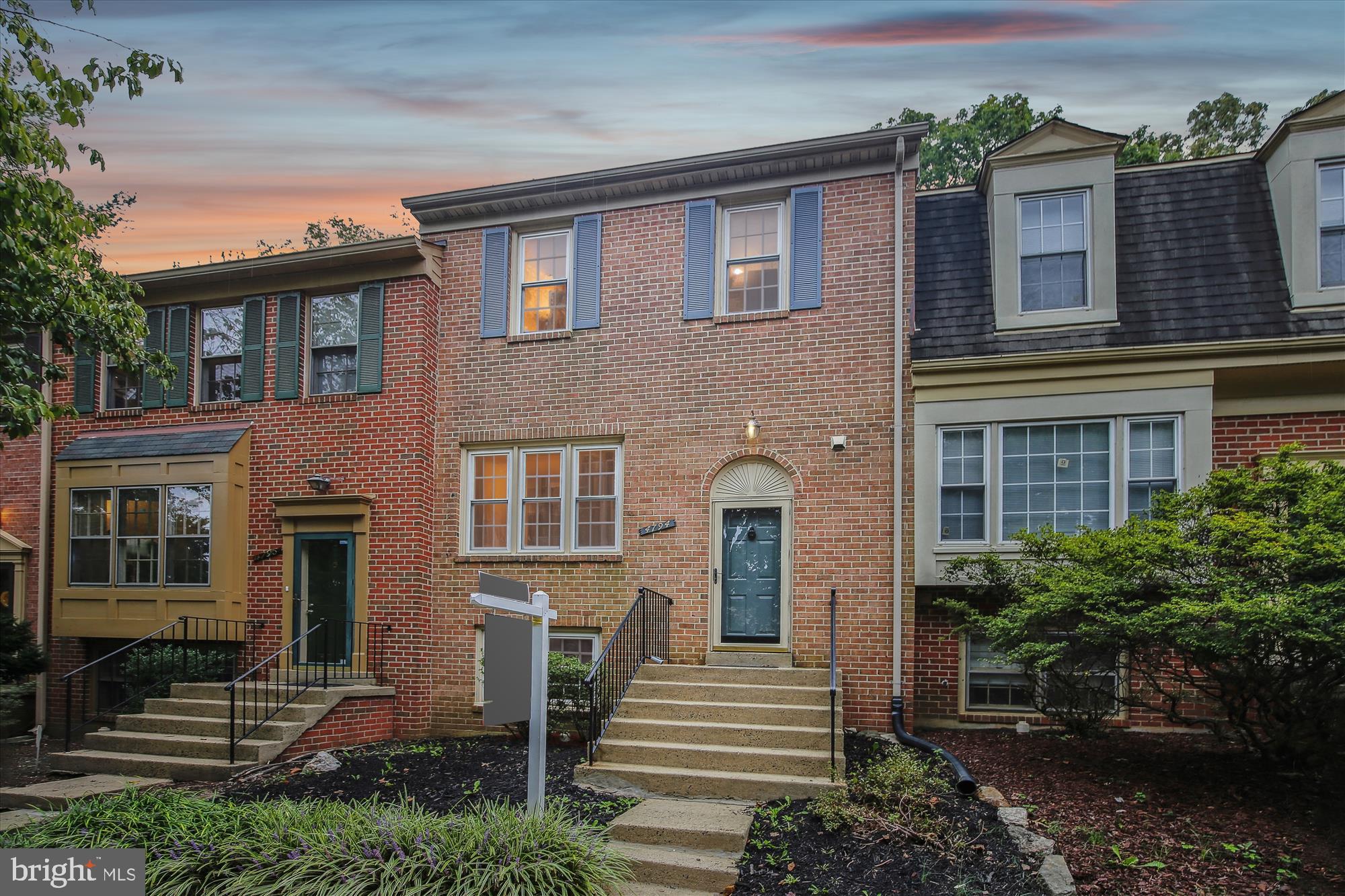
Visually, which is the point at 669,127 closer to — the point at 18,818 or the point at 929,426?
the point at 929,426

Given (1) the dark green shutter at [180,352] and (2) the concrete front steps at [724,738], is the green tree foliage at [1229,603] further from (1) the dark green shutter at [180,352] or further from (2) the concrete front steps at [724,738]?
(1) the dark green shutter at [180,352]

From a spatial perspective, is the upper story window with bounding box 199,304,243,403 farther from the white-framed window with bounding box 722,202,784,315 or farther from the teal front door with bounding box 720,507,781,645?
the teal front door with bounding box 720,507,781,645

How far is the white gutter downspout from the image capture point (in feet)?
30.9

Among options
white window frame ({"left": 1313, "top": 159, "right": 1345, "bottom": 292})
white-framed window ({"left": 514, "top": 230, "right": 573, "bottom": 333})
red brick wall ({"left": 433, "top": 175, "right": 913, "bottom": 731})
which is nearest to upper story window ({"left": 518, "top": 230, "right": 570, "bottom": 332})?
white-framed window ({"left": 514, "top": 230, "right": 573, "bottom": 333})

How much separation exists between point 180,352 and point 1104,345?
12.6 meters

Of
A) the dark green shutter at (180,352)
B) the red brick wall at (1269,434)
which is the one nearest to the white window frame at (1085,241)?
the red brick wall at (1269,434)

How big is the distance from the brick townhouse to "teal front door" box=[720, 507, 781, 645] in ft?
5.43

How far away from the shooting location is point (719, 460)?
10.3 meters

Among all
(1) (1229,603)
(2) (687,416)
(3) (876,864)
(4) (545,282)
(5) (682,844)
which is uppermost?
(4) (545,282)

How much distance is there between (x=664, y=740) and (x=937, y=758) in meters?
2.55

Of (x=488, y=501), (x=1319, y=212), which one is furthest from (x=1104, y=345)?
(x=488, y=501)

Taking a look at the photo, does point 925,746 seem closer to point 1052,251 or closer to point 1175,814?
point 1175,814

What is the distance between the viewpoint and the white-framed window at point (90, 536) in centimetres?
1224

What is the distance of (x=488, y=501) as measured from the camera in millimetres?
11422
